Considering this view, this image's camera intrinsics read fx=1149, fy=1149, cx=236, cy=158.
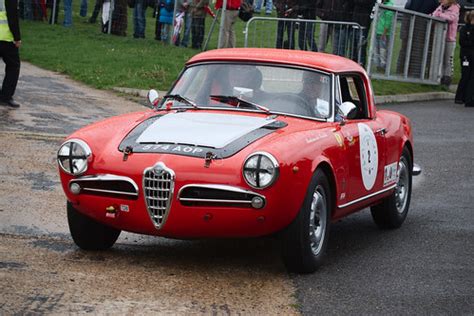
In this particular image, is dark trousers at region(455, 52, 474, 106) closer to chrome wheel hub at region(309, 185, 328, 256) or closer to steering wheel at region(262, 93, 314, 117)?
steering wheel at region(262, 93, 314, 117)

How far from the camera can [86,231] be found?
8.05 metres

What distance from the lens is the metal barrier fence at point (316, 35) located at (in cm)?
2009

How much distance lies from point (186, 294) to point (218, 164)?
0.91 metres

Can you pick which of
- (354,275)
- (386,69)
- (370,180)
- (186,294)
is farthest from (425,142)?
(186,294)

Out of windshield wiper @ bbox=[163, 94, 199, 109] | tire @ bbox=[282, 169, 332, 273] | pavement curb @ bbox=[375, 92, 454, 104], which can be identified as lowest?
pavement curb @ bbox=[375, 92, 454, 104]

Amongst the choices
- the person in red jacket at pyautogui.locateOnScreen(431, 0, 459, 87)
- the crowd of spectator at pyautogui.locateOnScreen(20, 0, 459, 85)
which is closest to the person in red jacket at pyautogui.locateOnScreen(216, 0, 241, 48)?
the crowd of spectator at pyautogui.locateOnScreen(20, 0, 459, 85)

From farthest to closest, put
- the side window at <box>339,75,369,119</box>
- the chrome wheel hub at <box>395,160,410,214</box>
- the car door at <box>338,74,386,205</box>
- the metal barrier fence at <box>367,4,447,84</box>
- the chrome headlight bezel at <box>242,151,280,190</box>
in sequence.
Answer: the metal barrier fence at <box>367,4,447,84</box>, the chrome wheel hub at <box>395,160,410,214</box>, the side window at <box>339,75,369,119</box>, the car door at <box>338,74,386,205</box>, the chrome headlight bezel at <box>242,151,280,190</box>

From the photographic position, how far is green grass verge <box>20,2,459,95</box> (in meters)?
18.8

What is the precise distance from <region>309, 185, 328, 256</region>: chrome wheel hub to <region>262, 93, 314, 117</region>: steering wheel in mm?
931

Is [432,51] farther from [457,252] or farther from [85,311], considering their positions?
[85,311]

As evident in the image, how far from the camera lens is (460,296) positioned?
7.30 m

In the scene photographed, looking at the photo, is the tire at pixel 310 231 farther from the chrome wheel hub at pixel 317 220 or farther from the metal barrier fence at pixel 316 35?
the metal barrier fence at pixel 316 35

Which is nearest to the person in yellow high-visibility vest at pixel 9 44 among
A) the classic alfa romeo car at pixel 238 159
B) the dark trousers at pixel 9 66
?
the dark trousers at pixel 9 66

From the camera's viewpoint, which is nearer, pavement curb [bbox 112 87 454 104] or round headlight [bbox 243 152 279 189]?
round headlight [bbox 243 152 279 189]
